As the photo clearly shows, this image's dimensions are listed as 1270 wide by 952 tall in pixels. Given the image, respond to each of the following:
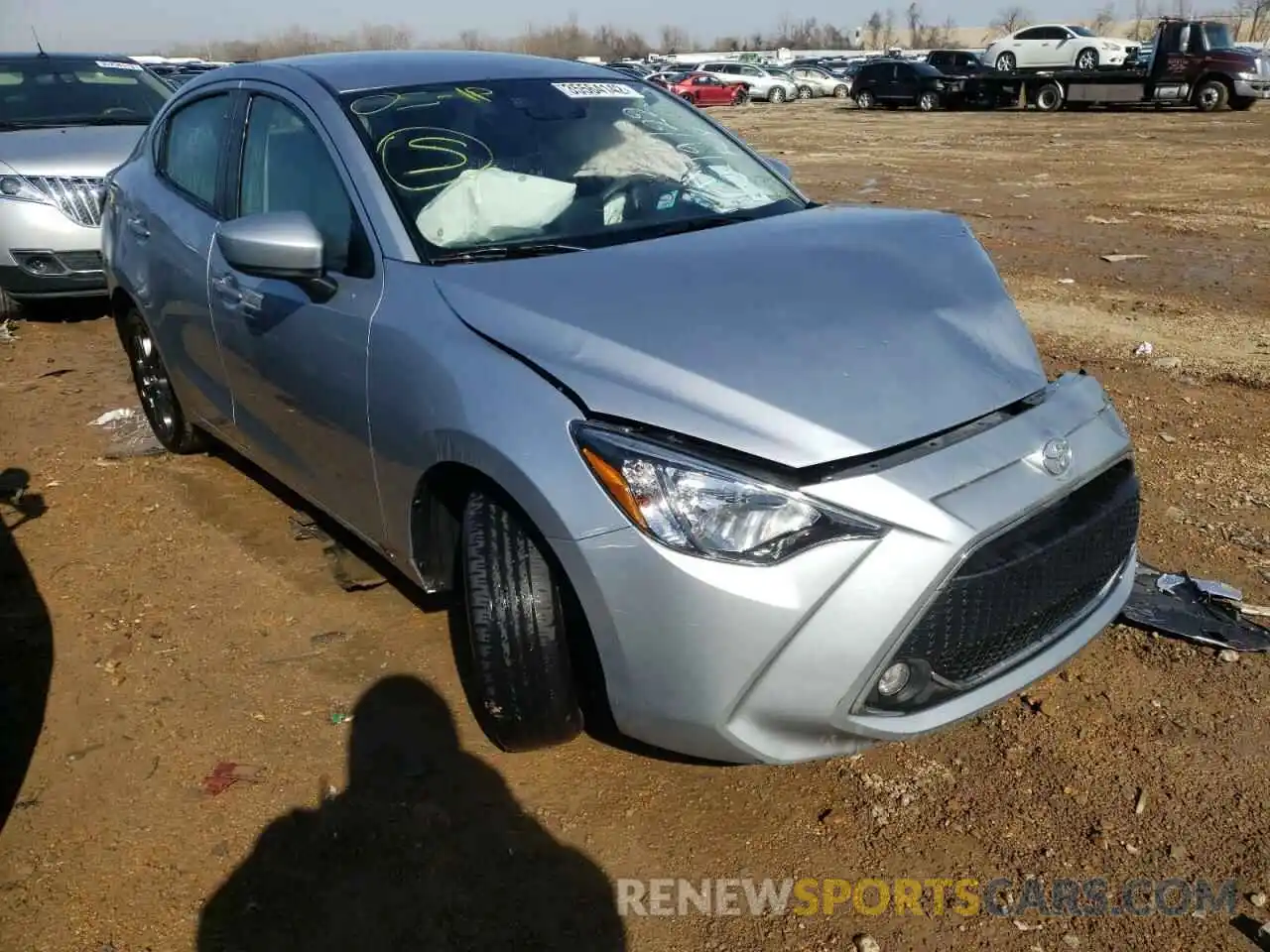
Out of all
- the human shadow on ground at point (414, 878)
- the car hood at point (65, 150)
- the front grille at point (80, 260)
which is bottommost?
the human shadow on ground at point (414, 878)

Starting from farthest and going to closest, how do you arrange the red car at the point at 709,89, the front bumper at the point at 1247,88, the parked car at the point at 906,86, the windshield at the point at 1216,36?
the red car at the point at 709,89 < the parked car at the point at 906,86 < the front bumper at the point at 1247,88 < the windshield at the point at 1216,36

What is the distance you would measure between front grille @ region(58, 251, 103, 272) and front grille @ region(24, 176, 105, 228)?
199 mm

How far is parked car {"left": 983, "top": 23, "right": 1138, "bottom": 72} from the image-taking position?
29094mm

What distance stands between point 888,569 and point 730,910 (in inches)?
33.4

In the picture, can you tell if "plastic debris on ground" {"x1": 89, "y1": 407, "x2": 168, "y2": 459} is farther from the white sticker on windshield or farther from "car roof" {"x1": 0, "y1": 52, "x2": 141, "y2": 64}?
"car roof" {"x1": 0, "y1": 52, "x2": 141, "y2": 64}

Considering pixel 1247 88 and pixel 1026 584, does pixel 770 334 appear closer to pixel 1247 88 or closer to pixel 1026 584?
pixel 1026 584

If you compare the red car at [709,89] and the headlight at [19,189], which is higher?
the red car at [709,89]

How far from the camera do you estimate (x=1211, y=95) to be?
26406mm

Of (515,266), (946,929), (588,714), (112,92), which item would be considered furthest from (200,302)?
(112,92)

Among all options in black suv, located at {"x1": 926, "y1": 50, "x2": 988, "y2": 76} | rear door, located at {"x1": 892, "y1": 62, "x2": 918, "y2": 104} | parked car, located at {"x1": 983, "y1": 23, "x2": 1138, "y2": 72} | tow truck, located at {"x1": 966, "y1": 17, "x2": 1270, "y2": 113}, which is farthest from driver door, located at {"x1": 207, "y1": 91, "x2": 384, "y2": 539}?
rear door, located at {"x1": 892, "y1": 62, "x2": 918, "y2": 104}

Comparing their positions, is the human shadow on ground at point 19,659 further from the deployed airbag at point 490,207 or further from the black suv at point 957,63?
the black suv at point 957,63

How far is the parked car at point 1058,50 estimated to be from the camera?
29094 mm

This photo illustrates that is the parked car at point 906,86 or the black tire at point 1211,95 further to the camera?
the parked car at point 906,86

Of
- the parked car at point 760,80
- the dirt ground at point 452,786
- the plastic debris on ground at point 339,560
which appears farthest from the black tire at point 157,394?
the parked car at point 760,80
